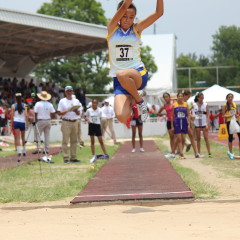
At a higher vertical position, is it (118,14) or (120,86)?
(118,14)

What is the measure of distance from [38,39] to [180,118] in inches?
1035

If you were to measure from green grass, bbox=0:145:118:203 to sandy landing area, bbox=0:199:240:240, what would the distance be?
31.3 inches

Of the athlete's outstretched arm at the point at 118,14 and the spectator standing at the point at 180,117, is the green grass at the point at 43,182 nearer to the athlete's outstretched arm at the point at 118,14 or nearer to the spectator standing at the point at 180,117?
the spectator standing at the point at 180,117

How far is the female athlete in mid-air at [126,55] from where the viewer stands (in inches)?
308

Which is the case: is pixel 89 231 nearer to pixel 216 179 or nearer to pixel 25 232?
pixel 25 232

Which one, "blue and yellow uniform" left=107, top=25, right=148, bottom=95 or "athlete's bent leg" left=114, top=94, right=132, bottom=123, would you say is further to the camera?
"blue and yellow uniform" left=107, top=25, right=148, bottom=95

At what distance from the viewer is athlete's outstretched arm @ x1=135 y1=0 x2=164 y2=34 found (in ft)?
A: 26.5

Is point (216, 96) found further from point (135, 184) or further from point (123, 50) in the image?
point (123, 50)

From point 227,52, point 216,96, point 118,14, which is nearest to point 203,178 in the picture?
point 118,14

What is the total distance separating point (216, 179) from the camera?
34.9ft

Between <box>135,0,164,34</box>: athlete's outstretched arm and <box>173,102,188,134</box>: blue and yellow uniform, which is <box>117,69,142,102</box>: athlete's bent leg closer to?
<box>135,0,164,34</box>: athlete's outstretched arm

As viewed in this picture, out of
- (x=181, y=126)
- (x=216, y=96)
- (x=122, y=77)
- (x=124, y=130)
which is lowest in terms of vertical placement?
(x=124, y=130)

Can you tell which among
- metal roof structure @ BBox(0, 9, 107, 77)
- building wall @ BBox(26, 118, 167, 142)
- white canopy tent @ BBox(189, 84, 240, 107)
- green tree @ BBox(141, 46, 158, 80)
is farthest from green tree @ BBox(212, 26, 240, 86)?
white canopy tent @ BBox(189, 84, 240, 107)

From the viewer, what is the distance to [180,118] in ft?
51.2
